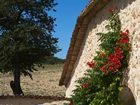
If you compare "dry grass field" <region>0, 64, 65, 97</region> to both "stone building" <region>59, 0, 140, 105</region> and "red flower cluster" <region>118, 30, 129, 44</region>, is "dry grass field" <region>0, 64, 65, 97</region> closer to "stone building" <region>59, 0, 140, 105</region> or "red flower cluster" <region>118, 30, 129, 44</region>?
"stone building" <region>59, 0, 140, 105</region>

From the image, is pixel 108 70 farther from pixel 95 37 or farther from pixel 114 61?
pixel 95 37

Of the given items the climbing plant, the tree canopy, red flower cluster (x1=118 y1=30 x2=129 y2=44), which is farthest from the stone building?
the tree canopy

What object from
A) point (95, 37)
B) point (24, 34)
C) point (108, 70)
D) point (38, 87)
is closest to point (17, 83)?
point (24, 34)

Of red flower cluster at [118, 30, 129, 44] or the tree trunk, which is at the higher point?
red flower cluster at [118, 30, 129, 44]

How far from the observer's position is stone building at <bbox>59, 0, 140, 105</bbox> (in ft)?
36.2

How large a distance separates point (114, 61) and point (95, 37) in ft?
10.7

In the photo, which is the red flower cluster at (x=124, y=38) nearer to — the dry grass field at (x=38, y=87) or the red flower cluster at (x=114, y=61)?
the red flower cluster at (x=114, y=61)

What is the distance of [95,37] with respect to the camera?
48.1ft

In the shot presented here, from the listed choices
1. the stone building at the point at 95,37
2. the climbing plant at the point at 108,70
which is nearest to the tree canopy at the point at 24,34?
the stone building at the point at 95,37

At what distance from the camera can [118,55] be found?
Result: 1155 centimetres

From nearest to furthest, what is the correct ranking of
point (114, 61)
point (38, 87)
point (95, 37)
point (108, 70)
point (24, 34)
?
point (114, 61)
point (108, 70)
point (95, 37)
point (24, 34)
point (38, 87)

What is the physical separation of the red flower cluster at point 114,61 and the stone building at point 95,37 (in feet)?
1.11

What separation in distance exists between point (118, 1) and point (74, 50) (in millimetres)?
4119

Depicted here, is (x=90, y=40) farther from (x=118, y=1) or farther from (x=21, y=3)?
(x=21, y=3)
